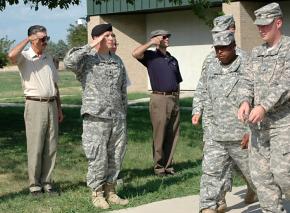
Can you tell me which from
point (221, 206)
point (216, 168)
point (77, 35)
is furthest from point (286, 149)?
point (77, 35)

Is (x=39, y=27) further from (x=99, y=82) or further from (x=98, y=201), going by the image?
(x=98, y=201)

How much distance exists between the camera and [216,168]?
604 cm

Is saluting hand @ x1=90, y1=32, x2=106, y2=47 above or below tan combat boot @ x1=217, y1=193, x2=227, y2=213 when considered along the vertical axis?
above

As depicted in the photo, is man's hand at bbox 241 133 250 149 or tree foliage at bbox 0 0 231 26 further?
tree foliage at bbox 0 0 231 26

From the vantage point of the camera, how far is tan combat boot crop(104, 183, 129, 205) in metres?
6.96

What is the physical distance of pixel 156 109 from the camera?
904 centimetres

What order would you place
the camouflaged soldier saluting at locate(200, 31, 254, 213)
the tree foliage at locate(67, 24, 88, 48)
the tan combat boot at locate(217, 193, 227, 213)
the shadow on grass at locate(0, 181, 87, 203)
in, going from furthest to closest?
1. the tree foliage at locate(67, 24, 88, 48)
2. the shadow on grass at locate(0, 181, 87, 203)
3. the tan combat boot at locate(217, 193, 227, 213)
4. the camouflaged soldier saluting at locate(200, 31, 254, 213)

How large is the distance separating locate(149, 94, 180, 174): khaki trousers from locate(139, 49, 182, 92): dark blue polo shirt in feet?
0.48

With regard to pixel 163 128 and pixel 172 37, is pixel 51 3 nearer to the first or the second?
pixel 163 128

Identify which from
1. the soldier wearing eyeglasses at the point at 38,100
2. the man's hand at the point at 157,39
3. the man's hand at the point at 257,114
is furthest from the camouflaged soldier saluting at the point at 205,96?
the man's hand at the point at 157,39

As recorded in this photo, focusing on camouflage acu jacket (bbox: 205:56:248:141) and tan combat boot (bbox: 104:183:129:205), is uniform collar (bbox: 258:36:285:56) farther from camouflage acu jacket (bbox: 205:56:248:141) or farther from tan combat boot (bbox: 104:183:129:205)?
tan combat boot (bbox: 104:183:129:205)

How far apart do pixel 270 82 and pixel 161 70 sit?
379 centimetres

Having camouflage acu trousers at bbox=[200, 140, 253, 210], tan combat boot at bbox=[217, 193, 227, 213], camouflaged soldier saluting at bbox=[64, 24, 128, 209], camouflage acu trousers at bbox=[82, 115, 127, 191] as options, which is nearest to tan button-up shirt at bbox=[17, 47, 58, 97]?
camouflaged soldier saluting at bbox=[64, 24, 128, 209]

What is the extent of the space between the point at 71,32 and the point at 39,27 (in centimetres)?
5815
